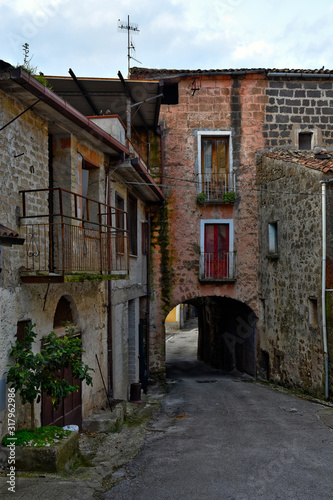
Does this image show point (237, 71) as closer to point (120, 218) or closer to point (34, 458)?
point (120, 218)

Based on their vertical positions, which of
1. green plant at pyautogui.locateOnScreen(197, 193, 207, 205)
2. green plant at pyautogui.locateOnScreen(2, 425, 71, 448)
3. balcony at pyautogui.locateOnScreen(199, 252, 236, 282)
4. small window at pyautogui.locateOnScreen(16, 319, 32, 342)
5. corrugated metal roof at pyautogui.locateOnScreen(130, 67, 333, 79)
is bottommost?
green plant at pyautogui.locateOnScreen(2, 425, 71, 448)

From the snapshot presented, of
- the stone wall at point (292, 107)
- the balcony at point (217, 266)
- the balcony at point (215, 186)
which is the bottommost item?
the balcony at point (217, 266)

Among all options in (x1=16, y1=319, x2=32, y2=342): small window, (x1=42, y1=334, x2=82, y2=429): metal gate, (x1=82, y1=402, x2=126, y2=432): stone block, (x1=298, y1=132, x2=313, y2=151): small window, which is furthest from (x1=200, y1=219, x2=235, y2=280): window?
(x1=16, y1=319, x2=32, y2=342): small window

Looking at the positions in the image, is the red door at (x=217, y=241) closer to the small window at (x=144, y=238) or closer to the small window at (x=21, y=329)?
the small window at (x=144, y=238)

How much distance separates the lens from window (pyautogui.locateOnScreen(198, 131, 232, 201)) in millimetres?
18562

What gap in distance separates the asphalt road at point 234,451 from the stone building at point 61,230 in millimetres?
1824

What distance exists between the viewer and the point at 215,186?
18.6m

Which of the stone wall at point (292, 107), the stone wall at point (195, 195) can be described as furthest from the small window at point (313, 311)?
the stone wall at point (292, 107)

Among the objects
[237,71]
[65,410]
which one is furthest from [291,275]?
[65,410]

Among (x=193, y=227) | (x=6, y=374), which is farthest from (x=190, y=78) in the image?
(x=6, y=374)

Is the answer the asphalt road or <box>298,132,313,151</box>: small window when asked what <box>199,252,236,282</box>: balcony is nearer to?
the asphalt road

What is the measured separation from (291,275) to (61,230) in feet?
33.4

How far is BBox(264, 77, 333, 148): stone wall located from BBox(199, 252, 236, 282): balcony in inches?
181

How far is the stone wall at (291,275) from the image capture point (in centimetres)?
1436
